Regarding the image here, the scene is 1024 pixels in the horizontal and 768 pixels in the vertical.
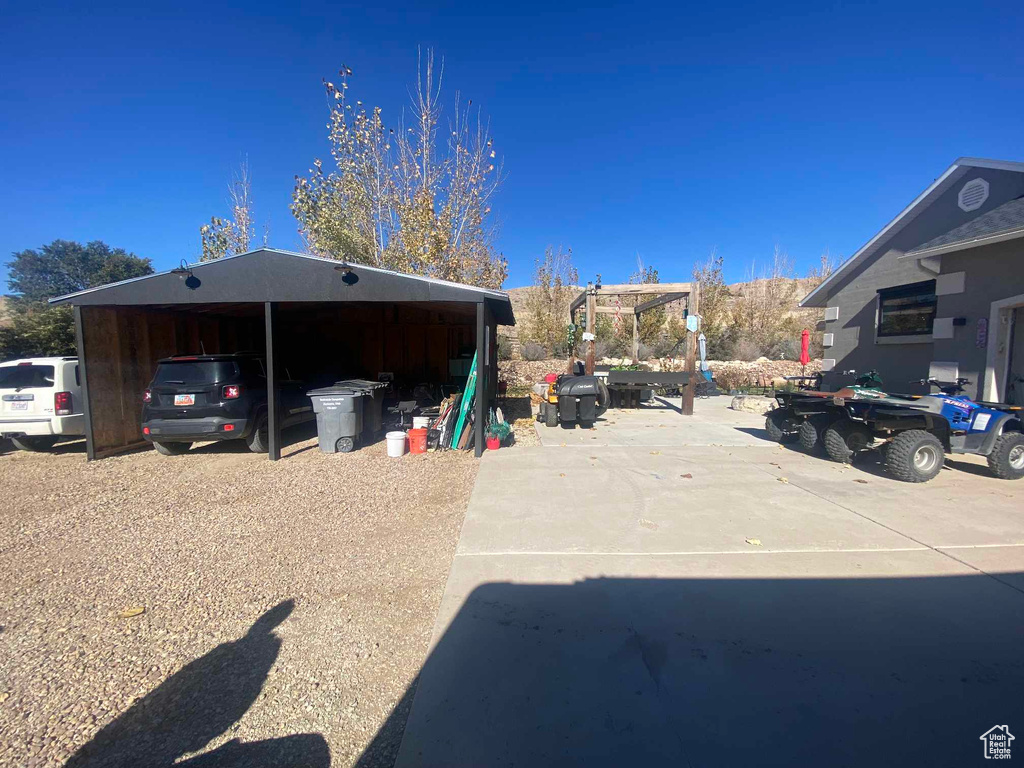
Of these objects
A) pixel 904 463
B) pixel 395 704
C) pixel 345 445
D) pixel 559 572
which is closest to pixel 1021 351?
pixel 904 463

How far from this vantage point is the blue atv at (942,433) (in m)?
5.88

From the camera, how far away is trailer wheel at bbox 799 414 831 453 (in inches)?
288

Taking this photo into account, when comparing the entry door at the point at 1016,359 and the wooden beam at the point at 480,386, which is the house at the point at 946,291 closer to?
the entry door at the point at 1016,359

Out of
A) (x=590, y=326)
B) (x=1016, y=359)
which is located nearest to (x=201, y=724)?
(x=590, y=326)

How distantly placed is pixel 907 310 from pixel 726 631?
34.6 feet

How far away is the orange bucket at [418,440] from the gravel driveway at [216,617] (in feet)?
5.74

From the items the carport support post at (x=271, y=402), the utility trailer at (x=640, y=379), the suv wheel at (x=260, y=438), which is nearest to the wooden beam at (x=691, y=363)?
the utility trailer at (x=640, y=379)

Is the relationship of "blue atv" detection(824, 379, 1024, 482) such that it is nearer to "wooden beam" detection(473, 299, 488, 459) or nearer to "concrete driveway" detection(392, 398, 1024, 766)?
"concrete driveway" detection(392, 398, 1024, 766)

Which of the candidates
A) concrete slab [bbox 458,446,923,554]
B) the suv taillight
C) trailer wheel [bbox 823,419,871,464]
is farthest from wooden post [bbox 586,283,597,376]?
the suv taillight

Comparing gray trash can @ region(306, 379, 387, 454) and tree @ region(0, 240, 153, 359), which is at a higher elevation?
tree @ region(0, 240, 153, 359)

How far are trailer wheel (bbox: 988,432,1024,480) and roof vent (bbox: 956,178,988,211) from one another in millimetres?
5313

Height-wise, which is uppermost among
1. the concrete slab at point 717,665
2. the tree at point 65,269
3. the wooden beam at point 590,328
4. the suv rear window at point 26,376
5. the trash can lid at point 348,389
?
the tree at point 65,269

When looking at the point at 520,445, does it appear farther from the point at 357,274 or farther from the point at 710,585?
the point at 710,585

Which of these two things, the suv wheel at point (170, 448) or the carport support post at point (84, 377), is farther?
the suv wheel at point (170, 448)
